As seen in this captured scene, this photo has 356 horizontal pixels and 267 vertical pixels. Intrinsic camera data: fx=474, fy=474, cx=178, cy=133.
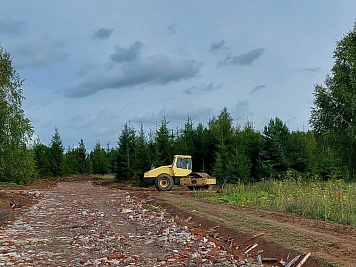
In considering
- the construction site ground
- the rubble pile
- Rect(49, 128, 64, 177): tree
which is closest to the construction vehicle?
the construction site ground

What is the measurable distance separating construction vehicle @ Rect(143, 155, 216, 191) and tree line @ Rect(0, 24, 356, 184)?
380 cm

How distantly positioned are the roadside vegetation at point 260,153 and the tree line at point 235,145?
1.7 inches

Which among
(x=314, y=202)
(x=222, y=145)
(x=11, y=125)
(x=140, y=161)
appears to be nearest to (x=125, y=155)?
(x=140, y=161)

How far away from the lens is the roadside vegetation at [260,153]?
736 inches

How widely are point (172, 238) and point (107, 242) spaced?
1.63 metres

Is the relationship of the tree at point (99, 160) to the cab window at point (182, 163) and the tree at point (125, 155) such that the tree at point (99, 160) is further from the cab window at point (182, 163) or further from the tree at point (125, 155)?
the cab window at point (182, 163)

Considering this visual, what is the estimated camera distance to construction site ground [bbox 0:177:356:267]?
937cm

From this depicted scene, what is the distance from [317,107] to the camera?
86.8ft

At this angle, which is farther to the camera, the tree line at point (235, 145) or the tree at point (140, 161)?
the tree at point (140, 161)

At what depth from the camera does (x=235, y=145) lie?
3494 cm

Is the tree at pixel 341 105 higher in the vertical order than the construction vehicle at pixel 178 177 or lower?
higher

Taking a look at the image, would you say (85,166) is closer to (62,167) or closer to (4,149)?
(62,167)

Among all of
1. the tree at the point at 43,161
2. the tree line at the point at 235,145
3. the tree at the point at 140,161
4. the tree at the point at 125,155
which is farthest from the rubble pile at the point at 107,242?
the tree at the point at 43,161

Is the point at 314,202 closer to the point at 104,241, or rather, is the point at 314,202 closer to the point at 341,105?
the point at 104,241
